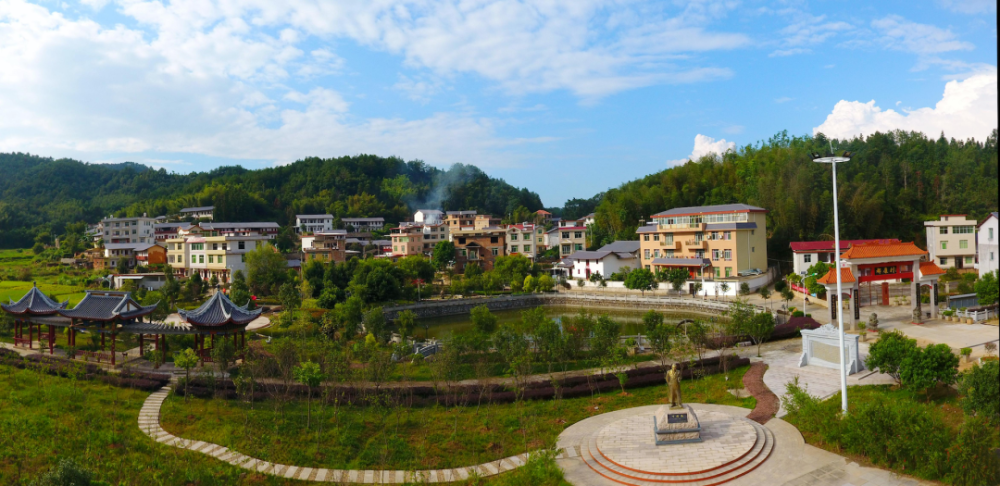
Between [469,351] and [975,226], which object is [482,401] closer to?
[469,351]

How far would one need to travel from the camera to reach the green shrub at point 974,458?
7945mm

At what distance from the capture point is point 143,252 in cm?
4428

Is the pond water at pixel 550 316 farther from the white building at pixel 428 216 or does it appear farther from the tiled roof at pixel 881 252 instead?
the white building at pixel 428 216

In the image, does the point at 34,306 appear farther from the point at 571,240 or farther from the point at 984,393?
the point at 571,240

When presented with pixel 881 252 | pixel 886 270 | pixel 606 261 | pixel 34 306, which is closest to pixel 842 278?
pixel 881 252

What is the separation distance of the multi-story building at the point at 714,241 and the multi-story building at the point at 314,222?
38949 millimetres

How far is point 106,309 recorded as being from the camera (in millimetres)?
18188

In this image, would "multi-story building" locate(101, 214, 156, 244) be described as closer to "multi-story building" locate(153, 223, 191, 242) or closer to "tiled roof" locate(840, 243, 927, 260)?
"multi-story building" locate(153, 223, 191, 242)

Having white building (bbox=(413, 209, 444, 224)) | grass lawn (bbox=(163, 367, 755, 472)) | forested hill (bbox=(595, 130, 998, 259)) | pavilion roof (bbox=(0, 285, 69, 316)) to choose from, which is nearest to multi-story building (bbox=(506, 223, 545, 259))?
forested hill (bbox=(595, 130, 998, 259))

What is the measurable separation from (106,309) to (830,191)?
130 ft

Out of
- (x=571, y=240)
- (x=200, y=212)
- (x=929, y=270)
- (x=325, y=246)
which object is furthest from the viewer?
(x=200, y=212)

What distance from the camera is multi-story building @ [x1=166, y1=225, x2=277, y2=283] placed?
38.2 metres

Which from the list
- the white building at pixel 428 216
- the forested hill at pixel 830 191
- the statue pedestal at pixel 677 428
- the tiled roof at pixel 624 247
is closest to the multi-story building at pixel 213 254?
the tiled roof at pixel 624 247

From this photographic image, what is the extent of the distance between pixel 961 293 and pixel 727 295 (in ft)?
33.9
